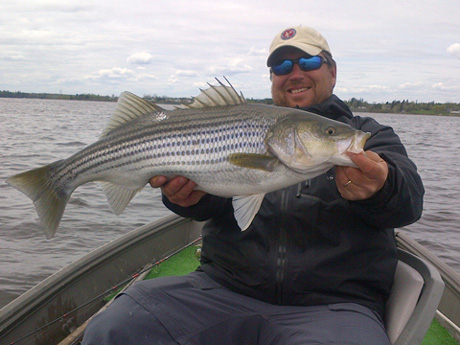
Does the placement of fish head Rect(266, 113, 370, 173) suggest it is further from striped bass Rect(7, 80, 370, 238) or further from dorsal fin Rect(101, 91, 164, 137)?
dorsal fin Rect(101, 91, 164, 137)

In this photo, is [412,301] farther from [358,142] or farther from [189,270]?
[189,270]

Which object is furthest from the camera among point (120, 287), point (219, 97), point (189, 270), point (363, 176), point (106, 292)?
point (189, 270)

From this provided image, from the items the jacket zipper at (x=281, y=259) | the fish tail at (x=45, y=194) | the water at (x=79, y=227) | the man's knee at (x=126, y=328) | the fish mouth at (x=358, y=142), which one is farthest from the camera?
the water at (x=79, y=227)

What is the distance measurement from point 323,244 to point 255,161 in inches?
31.6

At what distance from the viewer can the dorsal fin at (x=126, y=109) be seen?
3.47 metres

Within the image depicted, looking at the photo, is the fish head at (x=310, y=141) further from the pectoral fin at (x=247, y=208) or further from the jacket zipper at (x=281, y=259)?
the jacket zipper at (x=281, y=259)

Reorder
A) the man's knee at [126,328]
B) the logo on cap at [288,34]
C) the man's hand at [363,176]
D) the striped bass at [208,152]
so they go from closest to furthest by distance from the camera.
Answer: the man's hand at [363,176] < the man's knee at [126,328] < the striped bass at [208,152] < the logo on cap at [288,34]

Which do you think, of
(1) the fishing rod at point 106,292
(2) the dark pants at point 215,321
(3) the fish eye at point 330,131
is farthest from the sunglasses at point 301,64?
(1) the fishing rod at point 106,292

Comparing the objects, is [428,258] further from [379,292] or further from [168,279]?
[168,279]

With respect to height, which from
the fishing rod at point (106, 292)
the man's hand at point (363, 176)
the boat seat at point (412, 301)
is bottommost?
the fishing rod at point (106, 292)

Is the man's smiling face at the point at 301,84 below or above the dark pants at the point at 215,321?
above

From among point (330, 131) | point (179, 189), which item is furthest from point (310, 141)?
point (179, 189)

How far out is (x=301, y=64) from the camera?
404 centimetres

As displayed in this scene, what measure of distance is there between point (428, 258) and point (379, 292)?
7.18 ft
